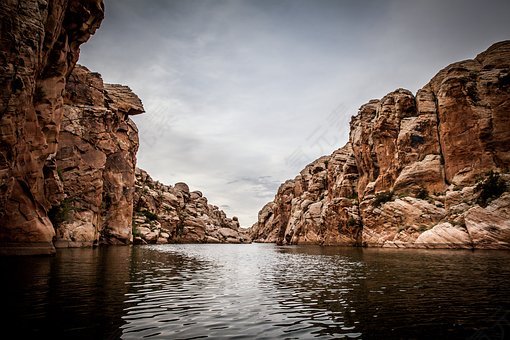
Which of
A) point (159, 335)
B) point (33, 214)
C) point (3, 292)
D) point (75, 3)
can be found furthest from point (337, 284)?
point (75, 3)

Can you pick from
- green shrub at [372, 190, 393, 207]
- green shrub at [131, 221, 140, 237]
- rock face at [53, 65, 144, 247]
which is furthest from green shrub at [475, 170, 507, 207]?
green shrub at [131, 221, 140, 237]

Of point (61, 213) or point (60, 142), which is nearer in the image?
point (61, 213)

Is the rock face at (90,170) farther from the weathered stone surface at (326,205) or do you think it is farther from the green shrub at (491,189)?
the green shrub at (491,189)

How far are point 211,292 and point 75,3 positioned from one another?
36.6 meters

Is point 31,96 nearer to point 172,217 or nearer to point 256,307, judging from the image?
point 256,307

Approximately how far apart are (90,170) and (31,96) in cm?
4323

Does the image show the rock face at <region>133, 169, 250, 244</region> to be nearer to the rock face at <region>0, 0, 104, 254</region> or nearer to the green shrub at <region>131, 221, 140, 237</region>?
the green shrub at <region>131, 221, 140, 237</region>

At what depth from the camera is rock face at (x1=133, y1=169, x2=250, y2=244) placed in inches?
4504

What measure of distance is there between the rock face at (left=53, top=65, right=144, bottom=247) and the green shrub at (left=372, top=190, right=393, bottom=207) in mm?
65136

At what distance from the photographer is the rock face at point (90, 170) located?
62.1m

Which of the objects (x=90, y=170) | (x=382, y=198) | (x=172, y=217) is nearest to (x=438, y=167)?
(x=382, y=198)

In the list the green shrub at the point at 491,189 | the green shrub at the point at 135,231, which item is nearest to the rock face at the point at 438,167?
the green shrub at the point at 491,189

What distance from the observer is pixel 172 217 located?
14175 cm

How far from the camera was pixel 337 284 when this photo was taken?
21.5m
